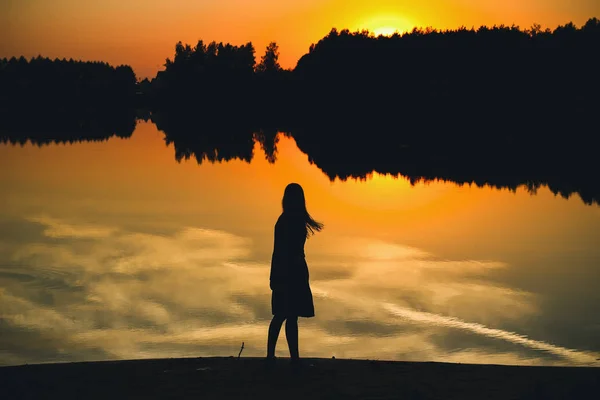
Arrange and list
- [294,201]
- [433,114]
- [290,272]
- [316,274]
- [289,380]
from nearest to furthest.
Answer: [289,380], [294,201], [290,272], [316,274], [433,114]

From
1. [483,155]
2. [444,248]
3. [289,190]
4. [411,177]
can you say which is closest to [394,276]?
[444,248]

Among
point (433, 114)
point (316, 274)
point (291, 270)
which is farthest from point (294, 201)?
point (433, 114)

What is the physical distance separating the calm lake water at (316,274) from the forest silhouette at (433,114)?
29.8ft

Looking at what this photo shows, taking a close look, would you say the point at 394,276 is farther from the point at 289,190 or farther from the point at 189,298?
the point at 289,190

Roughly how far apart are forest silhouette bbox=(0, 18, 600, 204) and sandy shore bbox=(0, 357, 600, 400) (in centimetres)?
2380

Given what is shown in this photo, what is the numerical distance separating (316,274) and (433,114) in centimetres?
10562

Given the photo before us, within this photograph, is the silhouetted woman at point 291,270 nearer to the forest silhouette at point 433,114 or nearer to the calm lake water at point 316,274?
the calm lake water at point 316,274

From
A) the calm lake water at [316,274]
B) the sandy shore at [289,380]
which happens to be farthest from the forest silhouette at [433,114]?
the sandy shore at [289,380]

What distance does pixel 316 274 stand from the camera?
17.7m

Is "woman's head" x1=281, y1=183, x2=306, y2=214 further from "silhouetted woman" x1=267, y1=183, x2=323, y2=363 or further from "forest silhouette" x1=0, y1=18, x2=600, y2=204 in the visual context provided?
"forest silhouette" x1=0, y1=18, x2=600, y2=204

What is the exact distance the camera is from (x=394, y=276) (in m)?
17.7

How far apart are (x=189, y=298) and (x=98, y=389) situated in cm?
654

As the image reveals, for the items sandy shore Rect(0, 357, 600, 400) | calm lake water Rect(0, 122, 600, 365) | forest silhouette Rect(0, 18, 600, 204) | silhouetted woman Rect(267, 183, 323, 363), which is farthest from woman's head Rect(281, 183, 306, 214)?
forest silhouette Rect(0, 18, 600, 204)

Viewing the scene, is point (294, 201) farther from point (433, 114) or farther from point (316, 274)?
point (433, 114)
